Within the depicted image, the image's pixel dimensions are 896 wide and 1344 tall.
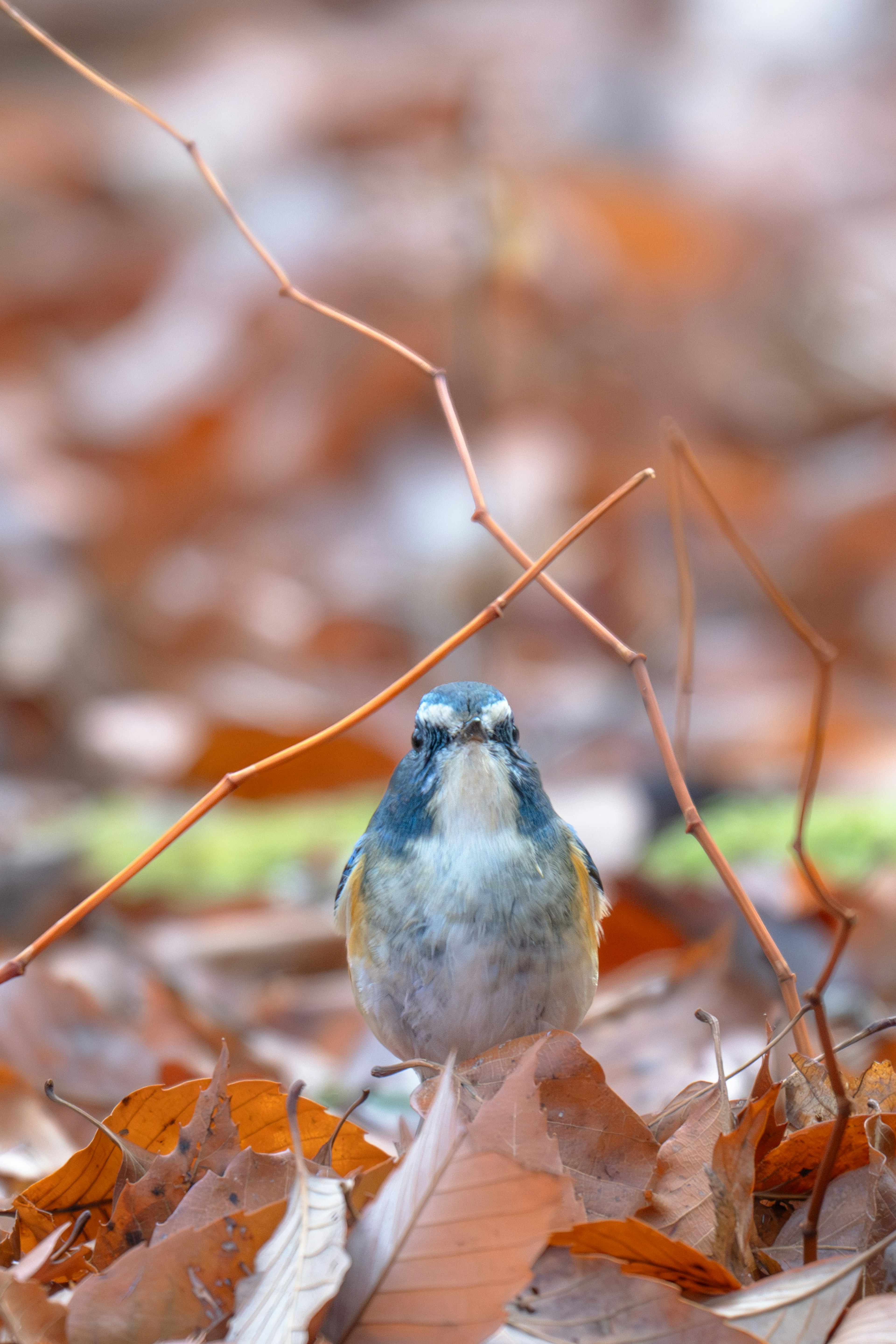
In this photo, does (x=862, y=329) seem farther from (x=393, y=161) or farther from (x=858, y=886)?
(x=858, y=886)

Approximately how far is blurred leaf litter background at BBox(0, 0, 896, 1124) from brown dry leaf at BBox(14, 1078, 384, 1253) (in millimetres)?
1016

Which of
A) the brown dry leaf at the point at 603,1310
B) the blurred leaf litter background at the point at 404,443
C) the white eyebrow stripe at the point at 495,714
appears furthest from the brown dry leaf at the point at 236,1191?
the blurred leaf litter background at the point at 404,443

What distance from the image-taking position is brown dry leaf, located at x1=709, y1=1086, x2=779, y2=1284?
1718 mm

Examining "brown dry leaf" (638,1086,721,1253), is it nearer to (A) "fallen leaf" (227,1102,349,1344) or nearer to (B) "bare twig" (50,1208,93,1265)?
(A) "fallen leaf" (227,1102,349,1344)

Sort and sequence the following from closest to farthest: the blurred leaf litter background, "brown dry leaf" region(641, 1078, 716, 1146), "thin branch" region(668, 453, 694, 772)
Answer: "brown dry leaf" region(641, 1078, 716, 1146), "thin branch" region(668, 453, 694, 772), the blurred leaf litter background

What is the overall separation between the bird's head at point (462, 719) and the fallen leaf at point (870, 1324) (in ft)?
3.58

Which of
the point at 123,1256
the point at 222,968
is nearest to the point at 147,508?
the point at 222,968

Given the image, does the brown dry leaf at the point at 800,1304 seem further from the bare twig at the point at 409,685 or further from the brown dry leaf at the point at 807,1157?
the bare twig at the point at 409,685

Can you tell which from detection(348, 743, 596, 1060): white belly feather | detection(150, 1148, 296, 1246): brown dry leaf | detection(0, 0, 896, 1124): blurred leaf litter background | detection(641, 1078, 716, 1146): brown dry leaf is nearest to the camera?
detection(150, 1148, 296, 1246): brown dry leaf

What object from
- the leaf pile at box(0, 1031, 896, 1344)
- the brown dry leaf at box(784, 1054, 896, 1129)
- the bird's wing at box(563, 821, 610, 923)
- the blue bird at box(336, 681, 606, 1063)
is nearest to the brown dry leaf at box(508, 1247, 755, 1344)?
the leaf pile at box(0, 1031, 896, 1344)

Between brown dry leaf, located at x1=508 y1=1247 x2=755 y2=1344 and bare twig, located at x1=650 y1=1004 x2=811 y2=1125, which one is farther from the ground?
bare twig, located at x1=650 y1=1004 x2=811 y2=1125

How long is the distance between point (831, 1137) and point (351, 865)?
1.12 m

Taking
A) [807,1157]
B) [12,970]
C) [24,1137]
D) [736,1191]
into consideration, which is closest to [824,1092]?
[807,1157]

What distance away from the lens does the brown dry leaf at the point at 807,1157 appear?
6.12 ft
